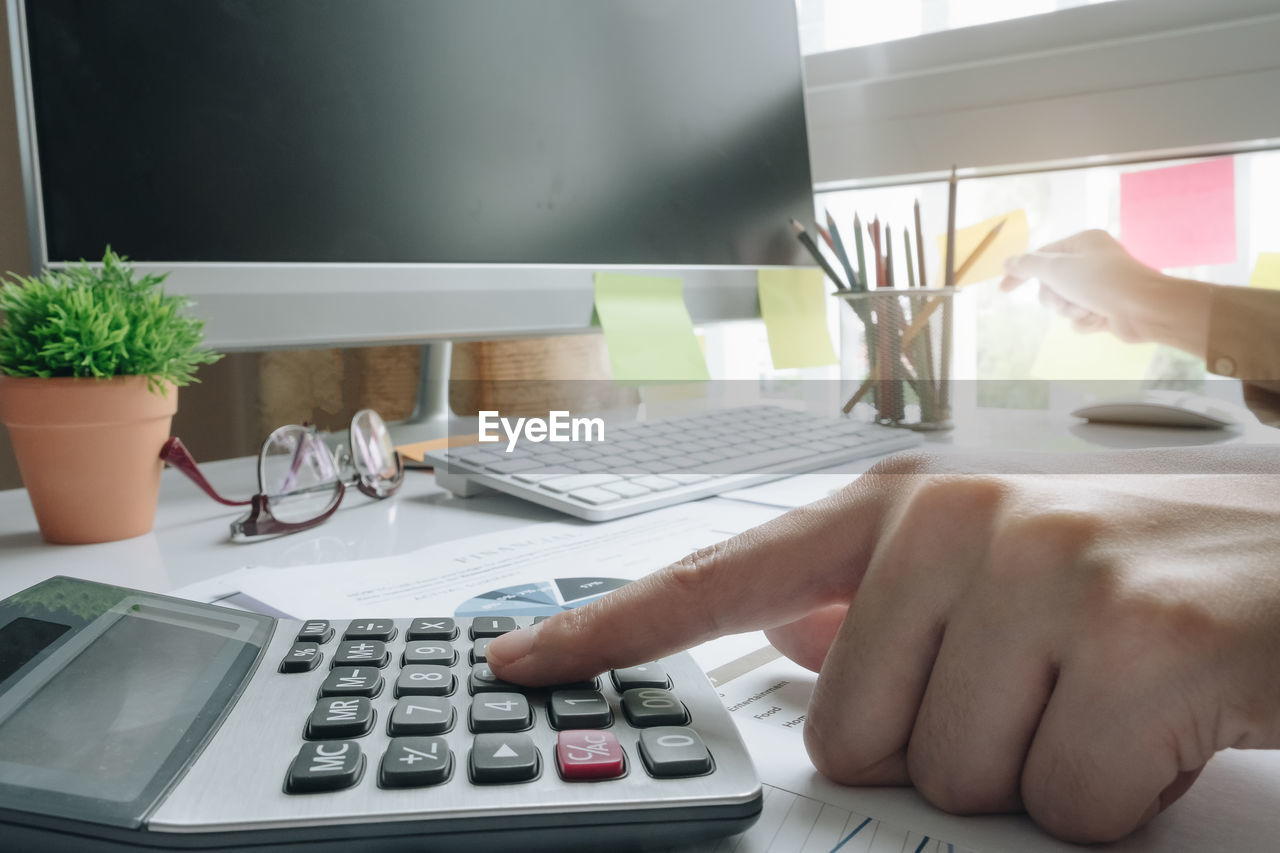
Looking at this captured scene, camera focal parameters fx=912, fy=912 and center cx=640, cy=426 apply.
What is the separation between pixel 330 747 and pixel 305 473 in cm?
40

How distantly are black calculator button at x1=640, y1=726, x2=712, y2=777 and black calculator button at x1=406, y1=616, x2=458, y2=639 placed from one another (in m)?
0.10

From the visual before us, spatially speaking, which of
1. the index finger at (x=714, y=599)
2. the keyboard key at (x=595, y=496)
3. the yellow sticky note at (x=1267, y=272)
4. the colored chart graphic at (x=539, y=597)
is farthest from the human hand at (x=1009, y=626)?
the yellow sticky note at (x=1267, y=272)

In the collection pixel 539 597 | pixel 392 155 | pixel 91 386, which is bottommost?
pixel 539 597

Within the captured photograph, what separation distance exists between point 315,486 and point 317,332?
→ 0.33 ft

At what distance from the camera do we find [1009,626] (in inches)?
9.1

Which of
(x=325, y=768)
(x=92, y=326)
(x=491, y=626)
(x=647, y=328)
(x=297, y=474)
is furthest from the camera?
(x=647, y=328)

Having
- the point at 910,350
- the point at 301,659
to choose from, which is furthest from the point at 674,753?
the point at 910,350

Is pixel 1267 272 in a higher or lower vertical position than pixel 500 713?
higher

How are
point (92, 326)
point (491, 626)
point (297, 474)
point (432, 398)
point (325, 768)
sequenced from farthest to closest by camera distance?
point (432, 398), point (297, 474), point (92, 326), point (491, 626), point (325, 768)

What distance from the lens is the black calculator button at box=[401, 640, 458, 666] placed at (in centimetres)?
28

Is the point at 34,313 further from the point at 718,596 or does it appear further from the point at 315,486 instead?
the point at 718,596

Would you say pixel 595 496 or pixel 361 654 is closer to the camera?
pixel 361 654

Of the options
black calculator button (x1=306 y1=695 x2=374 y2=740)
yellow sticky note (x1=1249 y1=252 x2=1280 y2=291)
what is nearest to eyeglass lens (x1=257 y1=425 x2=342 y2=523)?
black calculator button (x1=306 y1=695 x2=374 y2=740)

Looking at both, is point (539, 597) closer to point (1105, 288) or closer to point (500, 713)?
point (500, 713)
